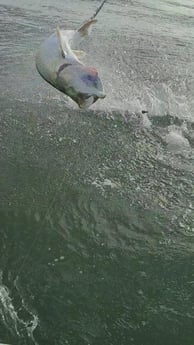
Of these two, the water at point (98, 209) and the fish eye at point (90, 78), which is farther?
the water at point (98, 209)

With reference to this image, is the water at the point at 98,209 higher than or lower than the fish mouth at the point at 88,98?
lower

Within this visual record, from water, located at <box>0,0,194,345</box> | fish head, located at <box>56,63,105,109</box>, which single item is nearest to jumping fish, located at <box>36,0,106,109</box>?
fish head, located at <box>56,63,105,109</box>

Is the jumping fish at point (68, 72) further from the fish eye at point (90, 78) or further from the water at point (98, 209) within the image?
the water at point (98, 209)

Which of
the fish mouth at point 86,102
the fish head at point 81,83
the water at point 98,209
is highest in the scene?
the fish head at point 81,83

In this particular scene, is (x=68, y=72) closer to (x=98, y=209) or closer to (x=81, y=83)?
(x=81, y=83)

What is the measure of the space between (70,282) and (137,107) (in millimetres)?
3696

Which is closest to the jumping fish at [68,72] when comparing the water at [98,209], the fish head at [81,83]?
the fish head at [81,83]

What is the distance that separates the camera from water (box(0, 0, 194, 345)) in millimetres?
4012

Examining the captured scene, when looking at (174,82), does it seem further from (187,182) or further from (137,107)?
(187,182)

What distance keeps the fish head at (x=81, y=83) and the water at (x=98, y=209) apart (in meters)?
1.74

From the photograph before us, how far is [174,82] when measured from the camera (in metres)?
8.53

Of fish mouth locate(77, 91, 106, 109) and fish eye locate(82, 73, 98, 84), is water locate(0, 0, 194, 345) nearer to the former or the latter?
fish mouth locate(77, 91, 106, 109)

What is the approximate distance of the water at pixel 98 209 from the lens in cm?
401

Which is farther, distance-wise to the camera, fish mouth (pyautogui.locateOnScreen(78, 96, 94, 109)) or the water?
the water
